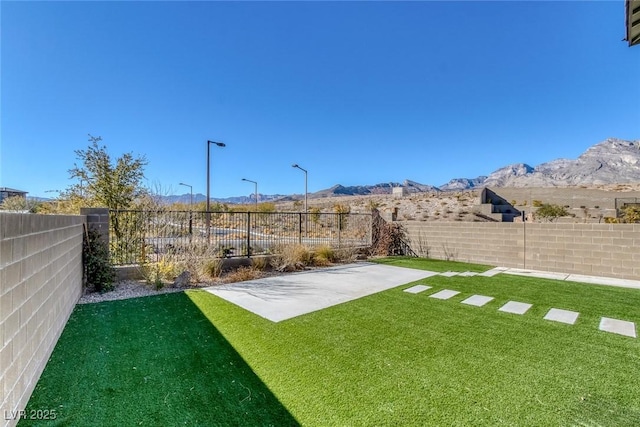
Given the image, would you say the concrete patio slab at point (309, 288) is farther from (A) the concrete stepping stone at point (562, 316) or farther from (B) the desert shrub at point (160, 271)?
(A) the concrete stepping stone at point (562, 316)

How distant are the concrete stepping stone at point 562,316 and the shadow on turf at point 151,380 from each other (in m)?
4.22

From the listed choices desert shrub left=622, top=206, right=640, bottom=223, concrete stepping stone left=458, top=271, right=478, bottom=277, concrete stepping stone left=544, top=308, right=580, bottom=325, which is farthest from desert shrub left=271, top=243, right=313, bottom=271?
desert shrub left=622, top=206, right=640, bottom=223

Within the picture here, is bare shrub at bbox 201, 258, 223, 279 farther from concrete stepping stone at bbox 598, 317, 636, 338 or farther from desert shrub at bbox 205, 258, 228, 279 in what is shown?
concrete stepping stone at bbox 598, 317, 636, 338

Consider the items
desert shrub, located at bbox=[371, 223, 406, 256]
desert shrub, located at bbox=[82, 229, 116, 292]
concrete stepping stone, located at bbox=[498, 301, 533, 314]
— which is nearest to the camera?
concrete stepping stone, located at bbox=[498, 301, 533, 314]

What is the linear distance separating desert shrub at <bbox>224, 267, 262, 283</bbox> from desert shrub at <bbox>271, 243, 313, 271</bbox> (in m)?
0.69

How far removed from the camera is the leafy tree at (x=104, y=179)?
28.9 ft

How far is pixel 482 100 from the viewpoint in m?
17.8

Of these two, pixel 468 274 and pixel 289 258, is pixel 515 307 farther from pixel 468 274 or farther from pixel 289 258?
pixel 289 258

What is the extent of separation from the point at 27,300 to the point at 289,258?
20.1 feet

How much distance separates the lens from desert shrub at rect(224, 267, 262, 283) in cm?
695

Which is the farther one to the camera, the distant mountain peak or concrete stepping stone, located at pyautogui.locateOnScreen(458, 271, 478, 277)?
the distant mountain peak

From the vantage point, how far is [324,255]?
30.8ft

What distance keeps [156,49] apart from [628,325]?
13393 millimetres

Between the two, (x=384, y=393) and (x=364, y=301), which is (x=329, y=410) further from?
(x=364, y=301)
